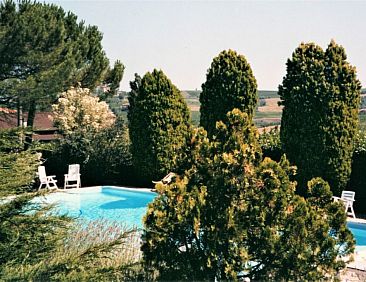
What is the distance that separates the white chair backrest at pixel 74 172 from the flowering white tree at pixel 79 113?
6.84ft

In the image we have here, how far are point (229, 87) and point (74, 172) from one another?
6.26m

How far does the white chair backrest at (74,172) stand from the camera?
1666 cm

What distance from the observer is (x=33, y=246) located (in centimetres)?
356

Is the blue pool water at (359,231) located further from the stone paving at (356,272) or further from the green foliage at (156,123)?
the green foliage at (156,123)

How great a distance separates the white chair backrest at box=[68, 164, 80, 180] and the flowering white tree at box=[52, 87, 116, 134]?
2086mm

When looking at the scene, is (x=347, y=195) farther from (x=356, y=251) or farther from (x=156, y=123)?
(x=156, y=123)

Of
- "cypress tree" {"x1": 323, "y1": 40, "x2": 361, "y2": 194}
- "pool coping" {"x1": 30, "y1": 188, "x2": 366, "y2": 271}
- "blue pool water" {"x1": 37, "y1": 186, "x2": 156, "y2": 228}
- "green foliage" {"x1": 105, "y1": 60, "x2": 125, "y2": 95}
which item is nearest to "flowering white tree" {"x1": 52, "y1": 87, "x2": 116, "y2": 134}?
"pool coping" {"x1": 30, "y1": 188, "x2": 366, "y2": 271}

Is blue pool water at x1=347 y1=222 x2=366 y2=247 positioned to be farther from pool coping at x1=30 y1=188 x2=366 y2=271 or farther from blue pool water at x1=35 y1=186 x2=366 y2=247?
blue pool water at x1=35 y1=186 x2=366 y2=247

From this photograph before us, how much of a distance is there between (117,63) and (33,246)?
2287cm

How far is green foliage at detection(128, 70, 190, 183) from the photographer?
15844 millimetres

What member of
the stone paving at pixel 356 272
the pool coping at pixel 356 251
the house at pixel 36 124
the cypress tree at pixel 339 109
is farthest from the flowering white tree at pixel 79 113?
the stone paving at pixel 356 272

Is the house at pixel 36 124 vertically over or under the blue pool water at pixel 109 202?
over

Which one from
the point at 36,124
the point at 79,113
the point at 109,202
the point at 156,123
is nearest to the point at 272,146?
the point at 156,123

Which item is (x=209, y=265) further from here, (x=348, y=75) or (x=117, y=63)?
(x=117, y=63)
